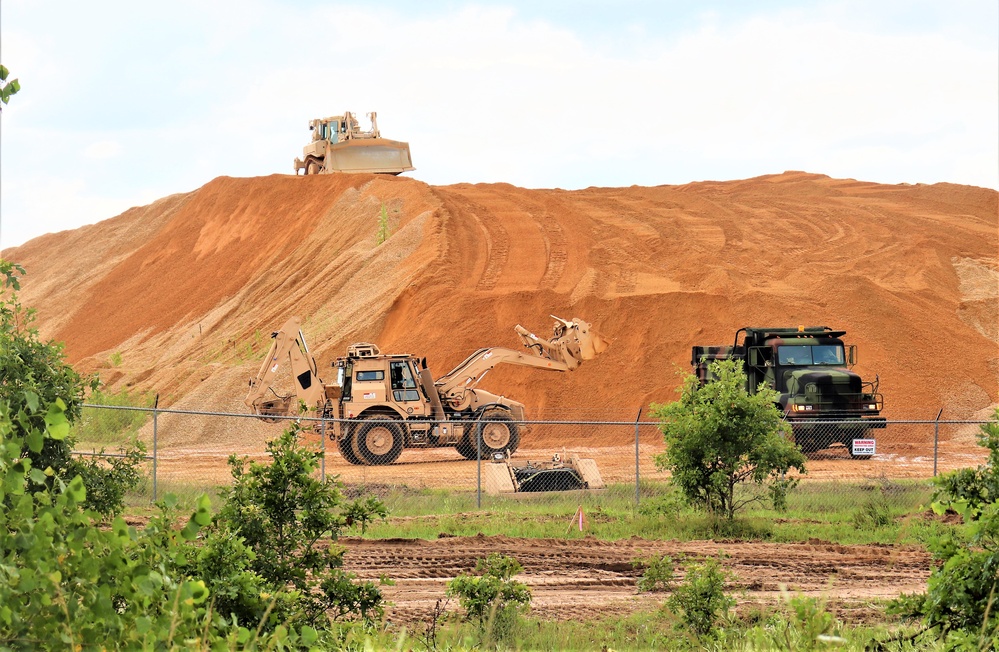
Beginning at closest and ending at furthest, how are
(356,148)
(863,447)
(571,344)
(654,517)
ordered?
(654,517)
(863,447)
(571,344)
(356,148)

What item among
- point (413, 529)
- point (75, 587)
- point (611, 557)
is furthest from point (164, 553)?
point (413, 529)

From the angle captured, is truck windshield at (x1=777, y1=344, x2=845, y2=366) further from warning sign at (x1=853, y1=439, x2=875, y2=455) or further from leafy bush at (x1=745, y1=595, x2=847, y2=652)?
leafy bush at (x1=745, y1=595, x2=847, y2=652)

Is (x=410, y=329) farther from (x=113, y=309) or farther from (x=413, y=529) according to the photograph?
(x=113, y=309)

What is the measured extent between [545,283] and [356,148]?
64.0 ft

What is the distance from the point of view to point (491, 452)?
87.1ft

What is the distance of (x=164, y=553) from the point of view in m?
5.48

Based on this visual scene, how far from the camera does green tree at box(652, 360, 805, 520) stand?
16.2m

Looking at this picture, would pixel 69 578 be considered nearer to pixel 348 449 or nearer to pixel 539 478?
pixel 539 478

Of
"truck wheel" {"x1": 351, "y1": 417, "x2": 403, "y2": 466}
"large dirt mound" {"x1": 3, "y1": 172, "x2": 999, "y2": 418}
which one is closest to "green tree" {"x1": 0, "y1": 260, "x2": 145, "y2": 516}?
"truck wheel" {"x1": 351, "y1": 417, "x2": 403, "y2": 466}

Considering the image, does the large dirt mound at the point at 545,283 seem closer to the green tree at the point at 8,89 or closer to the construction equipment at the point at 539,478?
the construction equipment at the point at 539,478

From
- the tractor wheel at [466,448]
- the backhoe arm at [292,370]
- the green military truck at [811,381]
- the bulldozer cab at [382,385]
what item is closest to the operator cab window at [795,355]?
the green military truck at [811,381]

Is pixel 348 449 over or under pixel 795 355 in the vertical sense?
under

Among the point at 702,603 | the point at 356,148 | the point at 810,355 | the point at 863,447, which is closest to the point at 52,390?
the point at 702,603

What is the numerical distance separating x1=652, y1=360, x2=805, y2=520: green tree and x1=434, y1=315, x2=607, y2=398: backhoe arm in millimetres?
11054
